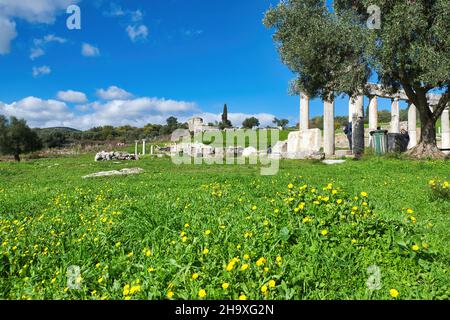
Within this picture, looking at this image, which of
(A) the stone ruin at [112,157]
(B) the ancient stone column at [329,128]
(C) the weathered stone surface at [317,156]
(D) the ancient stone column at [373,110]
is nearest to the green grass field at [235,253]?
(C) the weathered stone surface at [317,156]

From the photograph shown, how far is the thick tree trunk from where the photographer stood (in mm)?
20844

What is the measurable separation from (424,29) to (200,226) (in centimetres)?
Result: 1813

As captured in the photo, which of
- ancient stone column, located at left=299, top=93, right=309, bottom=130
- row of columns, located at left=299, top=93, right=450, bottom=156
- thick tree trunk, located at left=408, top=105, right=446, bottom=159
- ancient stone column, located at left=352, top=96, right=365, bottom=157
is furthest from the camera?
ancient stone column, located at left=299, top=93, right=309, bottom=130

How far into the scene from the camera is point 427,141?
21.2 metres

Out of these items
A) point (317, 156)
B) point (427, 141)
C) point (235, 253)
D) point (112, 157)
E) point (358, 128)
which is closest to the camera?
point (235, 253)

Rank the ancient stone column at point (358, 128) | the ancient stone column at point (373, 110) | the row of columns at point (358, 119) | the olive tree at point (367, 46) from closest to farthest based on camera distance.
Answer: the olive tree at point (367, 46) < the ancient stone column at point (358, 128) < the row of columns at point (358, 119) < the ancient stone column at point (373, 110)

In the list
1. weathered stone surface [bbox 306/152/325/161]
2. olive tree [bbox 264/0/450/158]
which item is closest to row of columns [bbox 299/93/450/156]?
weathered stone surface [bbox 306/152/325/161]

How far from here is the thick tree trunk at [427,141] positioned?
20844mm

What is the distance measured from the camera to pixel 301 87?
23.5 meters

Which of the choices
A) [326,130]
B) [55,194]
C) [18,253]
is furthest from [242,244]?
[326,130]

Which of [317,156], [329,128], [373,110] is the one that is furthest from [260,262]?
[373,110]

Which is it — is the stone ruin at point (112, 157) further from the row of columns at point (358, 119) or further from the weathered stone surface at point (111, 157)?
the row of columns at point (358, 119)

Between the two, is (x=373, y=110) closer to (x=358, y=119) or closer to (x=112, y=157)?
(x=358, y=119)

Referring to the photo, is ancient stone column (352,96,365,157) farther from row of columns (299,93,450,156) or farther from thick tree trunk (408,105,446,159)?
thick tree trunk (408,105,446,159)
